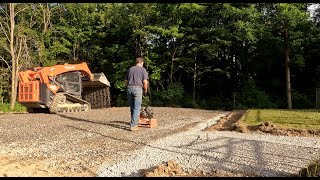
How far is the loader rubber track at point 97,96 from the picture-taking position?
1838 cm

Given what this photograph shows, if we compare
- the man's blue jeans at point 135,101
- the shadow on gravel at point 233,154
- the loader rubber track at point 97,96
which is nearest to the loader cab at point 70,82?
the loader rubber track at point 97,96

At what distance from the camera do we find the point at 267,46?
93.5 ft

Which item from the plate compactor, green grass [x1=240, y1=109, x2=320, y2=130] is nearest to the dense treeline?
green grass [x1=240, y1=109, x2=320, y2=130]

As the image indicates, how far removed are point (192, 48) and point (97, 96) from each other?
12.8 meters

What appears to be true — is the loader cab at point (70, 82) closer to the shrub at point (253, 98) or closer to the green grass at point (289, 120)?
the green grass at point (289, 120)

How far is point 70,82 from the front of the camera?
15953 millimetres

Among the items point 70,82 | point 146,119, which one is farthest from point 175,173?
point 70,82

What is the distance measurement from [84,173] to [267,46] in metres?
26.5

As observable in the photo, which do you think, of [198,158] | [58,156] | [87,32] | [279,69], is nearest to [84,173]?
[58,156]

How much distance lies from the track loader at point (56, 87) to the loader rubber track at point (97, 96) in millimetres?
382

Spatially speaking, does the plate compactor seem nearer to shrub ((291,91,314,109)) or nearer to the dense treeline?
the dense treeline

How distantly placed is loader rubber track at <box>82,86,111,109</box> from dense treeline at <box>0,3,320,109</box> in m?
8.70

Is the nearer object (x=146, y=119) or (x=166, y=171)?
(x=166, y=171)

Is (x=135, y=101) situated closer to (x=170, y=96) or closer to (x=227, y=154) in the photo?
(x=227, y=154)
